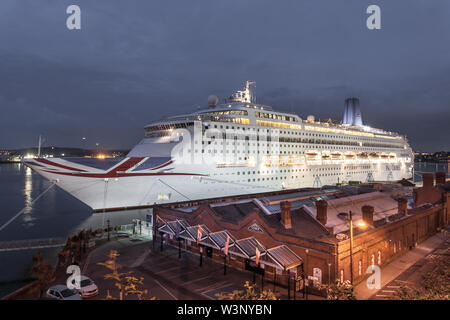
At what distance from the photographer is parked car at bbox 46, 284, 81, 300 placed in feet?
41.9

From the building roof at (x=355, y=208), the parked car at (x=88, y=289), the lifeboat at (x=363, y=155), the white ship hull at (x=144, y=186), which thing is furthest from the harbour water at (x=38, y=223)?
the lifeboat at (x=363, y=155)

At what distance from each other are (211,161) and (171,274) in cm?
1997

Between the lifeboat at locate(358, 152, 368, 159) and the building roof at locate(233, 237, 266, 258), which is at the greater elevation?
the lifeboat at locate(358, 152, 368, 159)

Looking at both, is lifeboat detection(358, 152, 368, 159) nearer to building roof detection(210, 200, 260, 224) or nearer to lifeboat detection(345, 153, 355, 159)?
lifeboat detection(345, 153, 355, 159)

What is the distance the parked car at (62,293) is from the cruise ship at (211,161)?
17.0m

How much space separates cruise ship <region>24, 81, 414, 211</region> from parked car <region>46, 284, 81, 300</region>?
55.8ft

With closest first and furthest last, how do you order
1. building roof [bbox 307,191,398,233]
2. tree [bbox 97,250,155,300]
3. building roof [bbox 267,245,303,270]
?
tree [bbox 97,250,155,300] < building roof [bbox 267,245,303,270] < building roof [bbox 307,191,398,233]

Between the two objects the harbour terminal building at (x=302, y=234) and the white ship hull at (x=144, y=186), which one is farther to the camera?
the white ship hull at (x=144, y=186)

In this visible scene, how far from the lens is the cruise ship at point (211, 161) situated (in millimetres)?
29766

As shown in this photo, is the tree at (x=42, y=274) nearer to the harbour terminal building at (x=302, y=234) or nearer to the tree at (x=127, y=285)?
the tree at (x=127, y=285)

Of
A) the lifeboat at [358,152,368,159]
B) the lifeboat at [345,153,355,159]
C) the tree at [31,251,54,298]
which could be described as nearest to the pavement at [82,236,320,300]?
the tree at [31,251,54,298]

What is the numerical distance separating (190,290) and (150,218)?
1244cm

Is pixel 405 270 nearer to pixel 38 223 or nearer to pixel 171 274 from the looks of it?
pixel 171 274
